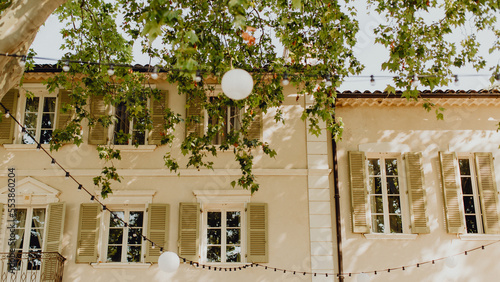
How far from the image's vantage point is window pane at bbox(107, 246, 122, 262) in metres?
9.85

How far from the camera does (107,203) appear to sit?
32.7 ft

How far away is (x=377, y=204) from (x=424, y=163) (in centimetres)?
123

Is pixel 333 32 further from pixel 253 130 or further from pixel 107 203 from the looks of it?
pixel 107 203

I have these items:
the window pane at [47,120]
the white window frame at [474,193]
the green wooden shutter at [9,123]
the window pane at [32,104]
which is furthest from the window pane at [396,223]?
the green wooden shutter at [9,123]

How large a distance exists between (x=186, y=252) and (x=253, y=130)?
8.77 ft

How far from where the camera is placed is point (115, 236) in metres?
10.0

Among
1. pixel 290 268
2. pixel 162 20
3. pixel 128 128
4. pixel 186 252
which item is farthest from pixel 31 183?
pixel 162 20

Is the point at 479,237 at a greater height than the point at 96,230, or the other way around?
the point at 96,230

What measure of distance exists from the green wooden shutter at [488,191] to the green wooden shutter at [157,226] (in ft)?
19.5

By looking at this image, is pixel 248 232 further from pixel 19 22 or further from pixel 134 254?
pixel 19 22

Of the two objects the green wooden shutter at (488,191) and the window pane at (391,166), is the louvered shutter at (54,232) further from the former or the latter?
the green wooden shutter at (488,191)

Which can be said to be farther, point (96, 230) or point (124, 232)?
point (124, 232)

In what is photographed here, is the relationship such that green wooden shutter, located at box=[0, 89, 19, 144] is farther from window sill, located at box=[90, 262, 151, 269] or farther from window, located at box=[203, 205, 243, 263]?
window, located at box=[203, 205, 243, 263]

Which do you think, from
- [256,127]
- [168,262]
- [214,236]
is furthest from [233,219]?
[168,262]
